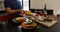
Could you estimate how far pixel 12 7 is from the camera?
7.27 ft

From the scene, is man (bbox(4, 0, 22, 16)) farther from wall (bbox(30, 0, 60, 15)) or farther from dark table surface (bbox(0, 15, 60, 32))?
wall (bbox(30, 0, 60, 15))

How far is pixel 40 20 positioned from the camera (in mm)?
1739

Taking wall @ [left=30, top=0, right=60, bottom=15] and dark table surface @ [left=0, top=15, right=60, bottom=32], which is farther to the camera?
wall @ [left=30, top=0, right=60, bottom=15]

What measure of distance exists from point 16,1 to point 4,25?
748 millimetres

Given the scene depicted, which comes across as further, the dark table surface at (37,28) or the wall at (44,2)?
the wall at (44,2)

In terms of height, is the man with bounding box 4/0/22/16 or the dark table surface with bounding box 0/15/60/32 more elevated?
the man with bounding box 4/0/22/16

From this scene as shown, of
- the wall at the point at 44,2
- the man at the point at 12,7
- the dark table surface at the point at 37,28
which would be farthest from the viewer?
the wall at the point at 44,2

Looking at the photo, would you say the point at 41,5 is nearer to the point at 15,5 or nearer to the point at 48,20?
the point at 15,5

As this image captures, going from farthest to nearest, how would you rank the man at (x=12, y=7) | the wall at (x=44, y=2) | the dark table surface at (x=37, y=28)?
1. the wall at (x=44, y=2)
2. the man at (x=12, y=7)
3. the dark table surface at (x=37, y=28)

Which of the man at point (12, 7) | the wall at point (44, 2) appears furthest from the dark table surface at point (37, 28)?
the wall at point (44, 2)

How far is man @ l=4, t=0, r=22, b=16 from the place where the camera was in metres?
2.06

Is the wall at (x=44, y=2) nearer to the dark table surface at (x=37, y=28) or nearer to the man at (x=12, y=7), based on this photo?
the man at (x=12, y=7)

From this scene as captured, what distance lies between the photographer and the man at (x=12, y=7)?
206 centimetres

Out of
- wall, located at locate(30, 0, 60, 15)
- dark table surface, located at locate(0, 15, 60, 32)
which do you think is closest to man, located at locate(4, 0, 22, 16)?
dark table surface, located at locate(0, 15, 60, 32)
